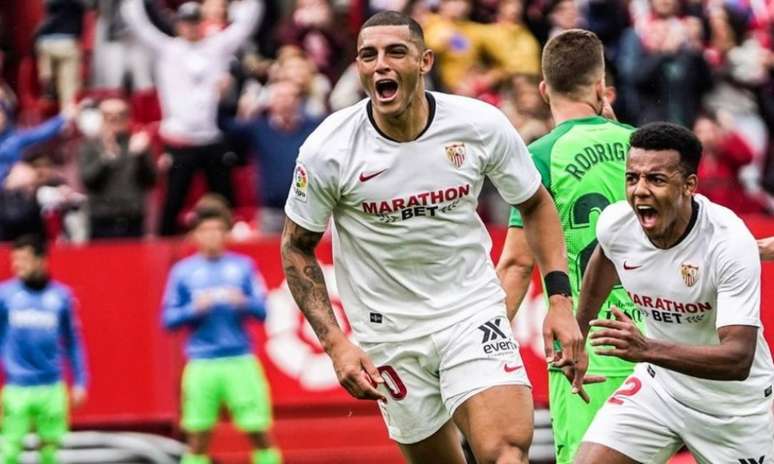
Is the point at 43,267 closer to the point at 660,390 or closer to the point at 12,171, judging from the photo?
the point at 12,171

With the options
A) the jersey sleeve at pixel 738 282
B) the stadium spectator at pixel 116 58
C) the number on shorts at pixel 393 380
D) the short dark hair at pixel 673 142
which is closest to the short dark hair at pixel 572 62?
the short dark hair at pixel 673 142

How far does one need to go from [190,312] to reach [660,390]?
21.7 feet

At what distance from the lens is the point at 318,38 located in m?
17.0

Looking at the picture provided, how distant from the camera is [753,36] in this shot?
1683cm

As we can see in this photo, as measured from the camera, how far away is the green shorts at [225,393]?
559 inches

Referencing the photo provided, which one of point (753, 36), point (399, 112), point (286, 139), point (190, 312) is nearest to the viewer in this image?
point (399, 112)

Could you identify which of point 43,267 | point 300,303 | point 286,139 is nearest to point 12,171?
point 43,267

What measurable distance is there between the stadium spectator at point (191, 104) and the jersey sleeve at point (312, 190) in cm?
785

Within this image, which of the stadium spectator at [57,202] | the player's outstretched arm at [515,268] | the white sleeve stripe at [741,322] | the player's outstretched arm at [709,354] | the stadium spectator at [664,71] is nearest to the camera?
the player's outstretched arm at [709,354]

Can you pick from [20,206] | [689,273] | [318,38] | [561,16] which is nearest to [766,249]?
[689,273]

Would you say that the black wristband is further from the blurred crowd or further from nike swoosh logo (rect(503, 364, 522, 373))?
the blurred crowd

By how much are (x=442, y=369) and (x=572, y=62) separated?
1746mm

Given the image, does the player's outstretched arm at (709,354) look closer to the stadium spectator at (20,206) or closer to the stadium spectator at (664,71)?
the stadium spectator at (664,71)

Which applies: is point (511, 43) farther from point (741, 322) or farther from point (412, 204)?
point (741, 322)
